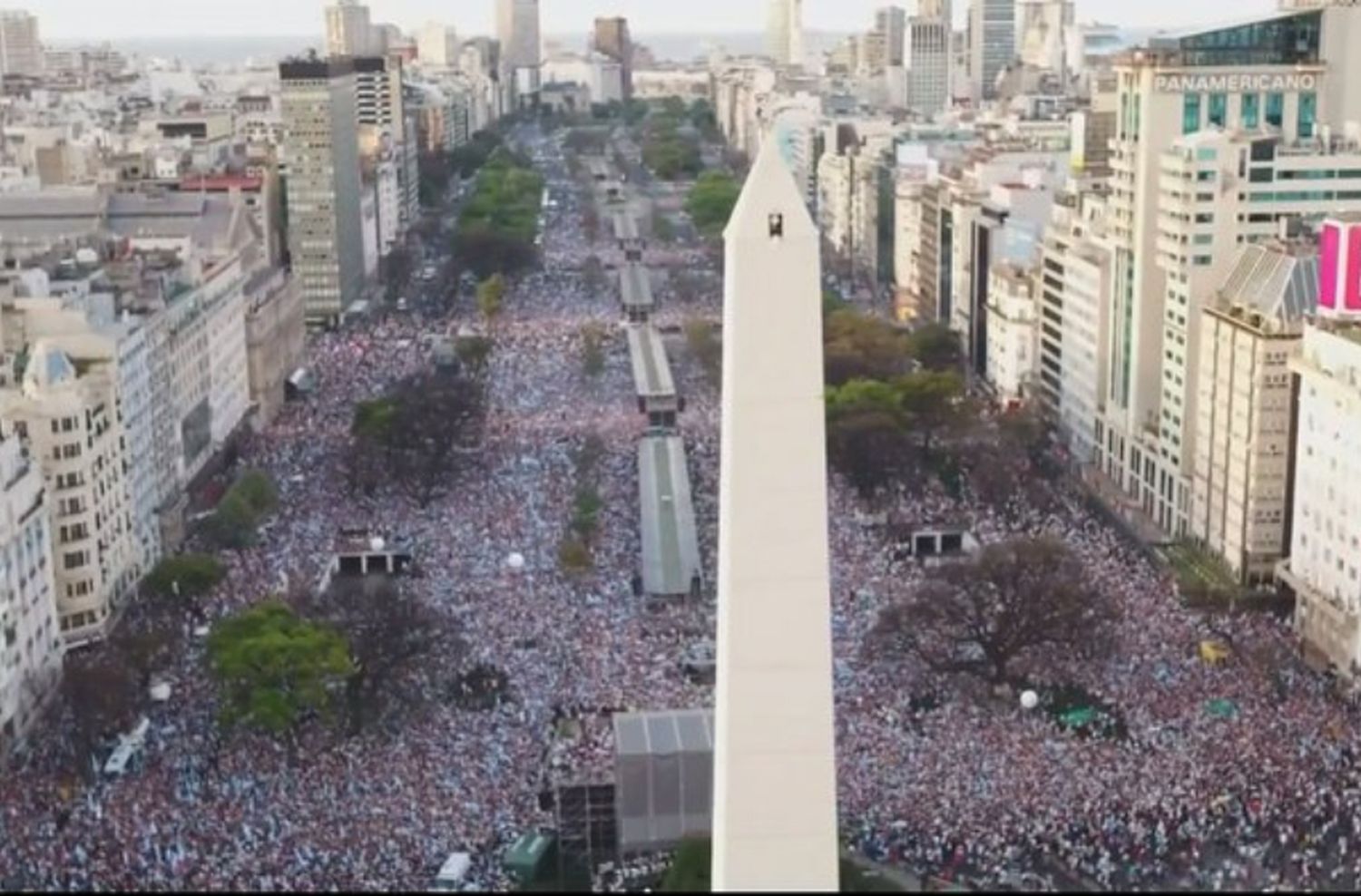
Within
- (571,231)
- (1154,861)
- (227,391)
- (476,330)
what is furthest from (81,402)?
(571,231)

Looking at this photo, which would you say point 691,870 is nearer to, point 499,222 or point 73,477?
point 73,477

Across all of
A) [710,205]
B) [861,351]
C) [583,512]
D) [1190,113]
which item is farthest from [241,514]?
[710,205]

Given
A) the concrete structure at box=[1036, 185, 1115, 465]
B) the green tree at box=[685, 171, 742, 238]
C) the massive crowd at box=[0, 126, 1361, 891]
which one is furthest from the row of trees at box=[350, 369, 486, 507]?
the green tree at box=[685, 171, 742, 238]

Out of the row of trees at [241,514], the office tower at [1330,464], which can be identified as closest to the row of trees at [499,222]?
the row of trees at [241,514]

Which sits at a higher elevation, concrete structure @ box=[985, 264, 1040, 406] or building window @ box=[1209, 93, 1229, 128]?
building window @ box=[1209, 93, 1229, 128]

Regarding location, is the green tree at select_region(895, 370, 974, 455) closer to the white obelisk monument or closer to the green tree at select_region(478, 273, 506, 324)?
the green tree at select_region(478, 273, 506, 324)

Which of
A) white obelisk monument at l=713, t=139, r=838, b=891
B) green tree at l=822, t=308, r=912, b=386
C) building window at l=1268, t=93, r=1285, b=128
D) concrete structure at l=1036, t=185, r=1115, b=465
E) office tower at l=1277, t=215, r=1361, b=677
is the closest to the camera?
white obelisk monument at l=713, t=139, r=838, b=891

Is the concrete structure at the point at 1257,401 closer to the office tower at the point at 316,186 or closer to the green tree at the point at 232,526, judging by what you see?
the green tree at the point at 232,526

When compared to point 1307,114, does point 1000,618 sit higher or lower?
lower
